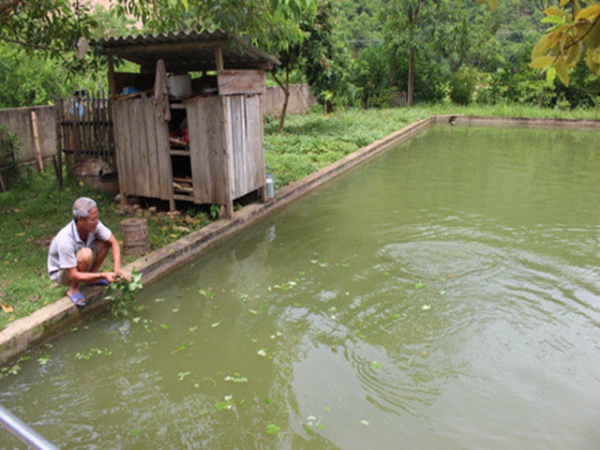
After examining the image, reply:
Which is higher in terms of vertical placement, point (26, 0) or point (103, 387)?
point (26, 0)

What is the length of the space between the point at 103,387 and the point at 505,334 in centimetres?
398

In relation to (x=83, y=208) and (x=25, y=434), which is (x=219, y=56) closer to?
(x=83, y=208)

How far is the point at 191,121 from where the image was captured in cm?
826

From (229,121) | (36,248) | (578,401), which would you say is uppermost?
(229,121)

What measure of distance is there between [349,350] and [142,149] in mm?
5432

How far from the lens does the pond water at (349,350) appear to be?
158 inches

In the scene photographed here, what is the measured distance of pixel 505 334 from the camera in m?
5.30

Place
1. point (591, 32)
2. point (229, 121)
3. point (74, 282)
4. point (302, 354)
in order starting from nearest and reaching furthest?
point (591, 32)
point (302, 354)
point (74, 282)
point (229, 121)

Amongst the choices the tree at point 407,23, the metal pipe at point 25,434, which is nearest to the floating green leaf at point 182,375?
the metal pipe at point 25,434

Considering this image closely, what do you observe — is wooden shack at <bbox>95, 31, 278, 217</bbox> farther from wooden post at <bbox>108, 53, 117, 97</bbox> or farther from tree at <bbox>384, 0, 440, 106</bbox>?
tree at <bbox>384, 0, 440, 106</bbox>

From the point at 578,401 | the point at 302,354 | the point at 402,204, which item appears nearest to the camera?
the point at 578,401

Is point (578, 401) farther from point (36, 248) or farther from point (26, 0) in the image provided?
point (26, 0)

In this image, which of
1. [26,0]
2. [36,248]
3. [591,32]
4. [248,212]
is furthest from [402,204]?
[591,32]

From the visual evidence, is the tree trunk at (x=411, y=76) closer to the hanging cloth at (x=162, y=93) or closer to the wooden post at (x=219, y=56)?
the wooden post at (x=219, y=56)
